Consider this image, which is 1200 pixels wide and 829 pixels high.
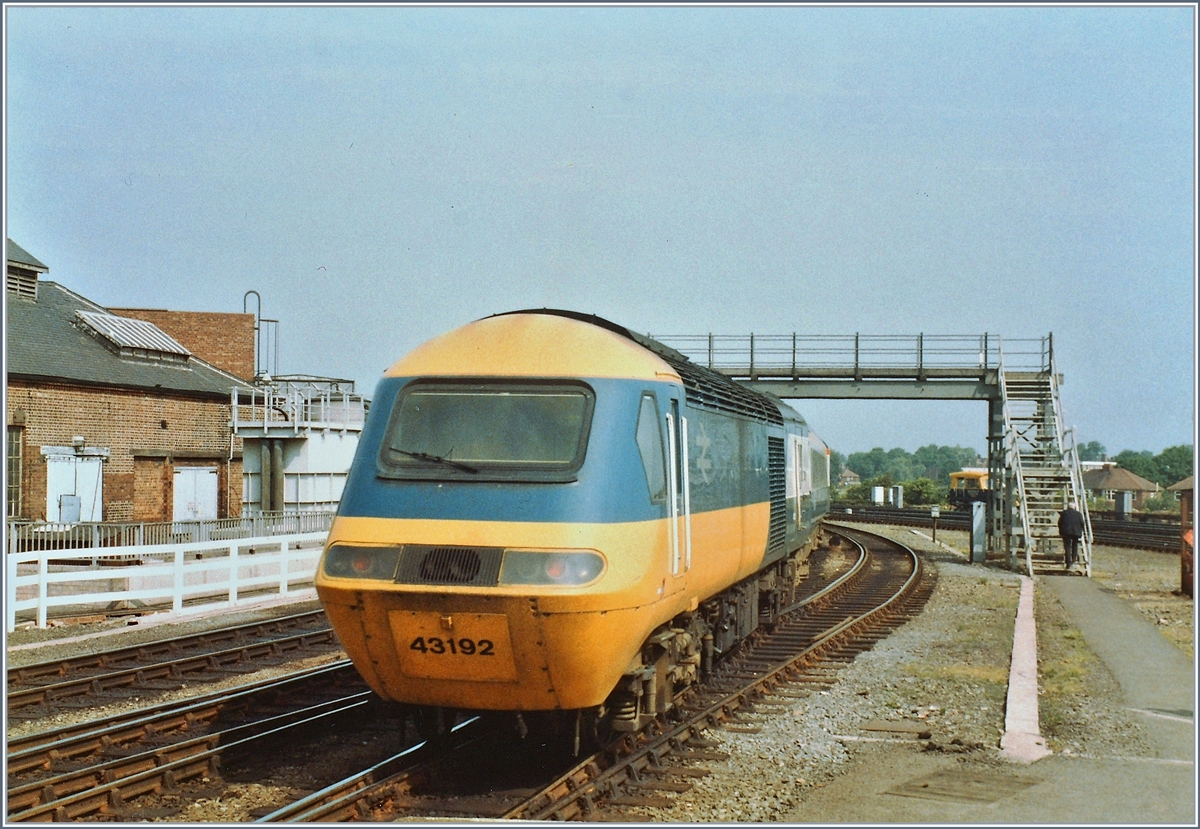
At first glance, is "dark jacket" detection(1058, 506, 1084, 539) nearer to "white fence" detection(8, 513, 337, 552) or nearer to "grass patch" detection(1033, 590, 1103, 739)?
"grass patch" detection(1033, 590, 1103, 739)

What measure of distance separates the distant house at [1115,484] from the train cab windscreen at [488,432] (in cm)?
5580

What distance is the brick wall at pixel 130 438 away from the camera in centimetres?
2591

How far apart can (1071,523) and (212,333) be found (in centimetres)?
2957

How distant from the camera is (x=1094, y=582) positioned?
23375 mm

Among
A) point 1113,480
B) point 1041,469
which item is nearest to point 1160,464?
point 1113,480

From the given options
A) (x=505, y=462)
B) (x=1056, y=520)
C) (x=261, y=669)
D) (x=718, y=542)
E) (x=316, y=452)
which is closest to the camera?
(x=505, y=462)

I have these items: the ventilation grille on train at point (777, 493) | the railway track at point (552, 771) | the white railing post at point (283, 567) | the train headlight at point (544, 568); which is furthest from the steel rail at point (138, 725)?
the white railing post at point (283, 567)

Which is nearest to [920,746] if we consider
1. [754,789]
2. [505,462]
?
[754,789]

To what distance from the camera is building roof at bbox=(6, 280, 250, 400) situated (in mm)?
26812

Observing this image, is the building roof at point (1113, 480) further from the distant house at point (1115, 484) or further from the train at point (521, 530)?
the train at point (521, 530)

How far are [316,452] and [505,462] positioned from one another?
974 inches

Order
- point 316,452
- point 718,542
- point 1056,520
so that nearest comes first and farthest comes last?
point 718,542
point 1056,520
point 316,452

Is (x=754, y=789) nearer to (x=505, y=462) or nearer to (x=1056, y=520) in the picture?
(x=505, y=462)

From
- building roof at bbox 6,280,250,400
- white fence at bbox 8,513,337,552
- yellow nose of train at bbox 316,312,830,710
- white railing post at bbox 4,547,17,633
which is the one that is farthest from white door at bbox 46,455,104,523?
yellow nose of train at bbox 316,312,830,710
